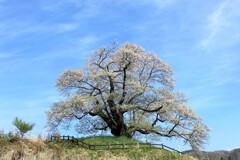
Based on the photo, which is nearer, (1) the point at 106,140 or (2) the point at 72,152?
(2) the point at 72,152

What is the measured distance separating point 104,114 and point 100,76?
398 cm

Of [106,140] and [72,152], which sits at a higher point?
[106,140]

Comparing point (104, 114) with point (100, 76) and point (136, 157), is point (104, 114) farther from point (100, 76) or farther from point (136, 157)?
point (136, 157)

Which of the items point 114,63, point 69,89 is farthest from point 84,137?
point 114,63

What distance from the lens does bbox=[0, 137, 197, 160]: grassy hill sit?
84.4 feet

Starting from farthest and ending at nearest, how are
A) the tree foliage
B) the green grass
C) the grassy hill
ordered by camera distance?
the green grass → the tree foliage → the grassy hill

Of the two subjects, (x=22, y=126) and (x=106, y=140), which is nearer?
(x=22, y=126)

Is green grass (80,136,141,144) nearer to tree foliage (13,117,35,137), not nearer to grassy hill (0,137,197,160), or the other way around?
grassy hill (0,137,197,160)

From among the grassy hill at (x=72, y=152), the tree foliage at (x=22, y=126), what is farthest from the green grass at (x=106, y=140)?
the tree foliage at (x=22, y=126)

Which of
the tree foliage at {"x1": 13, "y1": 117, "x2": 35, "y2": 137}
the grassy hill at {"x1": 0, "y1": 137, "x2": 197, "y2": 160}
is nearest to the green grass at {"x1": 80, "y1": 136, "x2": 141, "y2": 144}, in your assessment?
the grassy hill at {"x1": 0, "y1": 137, "x2": 197, "y2": 160}

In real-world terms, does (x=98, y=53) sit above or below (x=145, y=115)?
above

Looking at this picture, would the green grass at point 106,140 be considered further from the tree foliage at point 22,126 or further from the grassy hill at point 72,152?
the tree foliage at point 22,126

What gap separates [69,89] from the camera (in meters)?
41.1

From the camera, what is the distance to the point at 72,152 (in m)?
30.6
